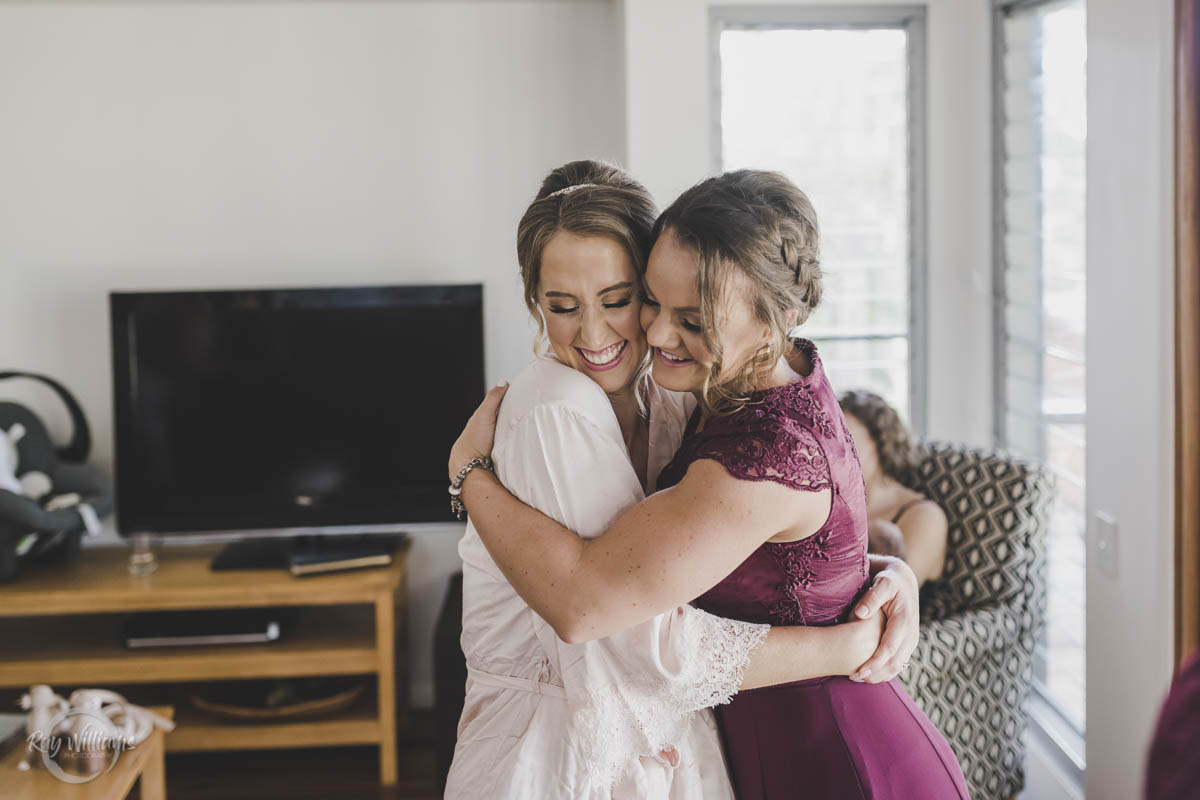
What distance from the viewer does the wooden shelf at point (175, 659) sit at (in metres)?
3.12

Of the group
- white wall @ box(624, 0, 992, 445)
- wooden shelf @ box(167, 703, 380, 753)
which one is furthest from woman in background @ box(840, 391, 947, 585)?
wooden shelf @ box(167, 703, 380, 753)

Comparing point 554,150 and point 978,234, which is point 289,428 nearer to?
point 554,150

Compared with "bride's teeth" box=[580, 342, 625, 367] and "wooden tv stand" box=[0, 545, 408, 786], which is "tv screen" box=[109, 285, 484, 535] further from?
"bride's teeth" box=[580, 342, 625, 367]

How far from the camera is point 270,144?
344 centimetres

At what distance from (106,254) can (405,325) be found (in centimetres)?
95

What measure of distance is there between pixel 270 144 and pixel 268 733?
1724 millimetres

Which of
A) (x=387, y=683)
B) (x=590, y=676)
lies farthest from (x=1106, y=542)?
(x=387, y=683)

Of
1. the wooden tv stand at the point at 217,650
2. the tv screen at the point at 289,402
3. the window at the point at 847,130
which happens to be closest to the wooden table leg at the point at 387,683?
the wooden tv stand at the point at 217,650

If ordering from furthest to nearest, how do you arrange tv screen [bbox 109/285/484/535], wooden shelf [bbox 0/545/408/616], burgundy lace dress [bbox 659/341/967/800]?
tv screen [bbox 109/285/484/535], wooden shelf [bbox 0/545/408/616], burgundy lace dress [bbox 659/341/967/800]

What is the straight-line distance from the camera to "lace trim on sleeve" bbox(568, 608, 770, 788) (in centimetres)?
142

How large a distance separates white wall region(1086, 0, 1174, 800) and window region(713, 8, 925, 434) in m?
1.08

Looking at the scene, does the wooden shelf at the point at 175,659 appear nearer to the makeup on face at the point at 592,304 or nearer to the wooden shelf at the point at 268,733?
the wooden shelf at the point at 268,733

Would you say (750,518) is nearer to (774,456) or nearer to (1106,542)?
(774,456)

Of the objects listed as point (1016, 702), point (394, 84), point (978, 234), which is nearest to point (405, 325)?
point (394, 84)
